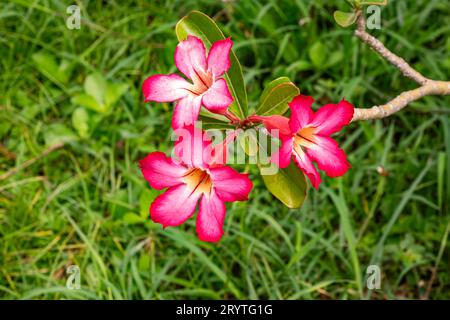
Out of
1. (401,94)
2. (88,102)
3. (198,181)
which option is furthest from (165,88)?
(88,102)

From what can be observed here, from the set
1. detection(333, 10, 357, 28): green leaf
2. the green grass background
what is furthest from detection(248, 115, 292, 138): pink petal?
the green grass background

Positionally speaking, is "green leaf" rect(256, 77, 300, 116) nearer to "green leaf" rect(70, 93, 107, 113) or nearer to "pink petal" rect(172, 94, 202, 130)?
"pink petal" rect(172, 94, 202, 130)

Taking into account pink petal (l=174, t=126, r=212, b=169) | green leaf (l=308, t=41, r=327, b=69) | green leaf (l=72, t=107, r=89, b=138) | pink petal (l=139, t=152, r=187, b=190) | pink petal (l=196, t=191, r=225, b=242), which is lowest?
pink petal (l=196, t=191, r=225, b=242)

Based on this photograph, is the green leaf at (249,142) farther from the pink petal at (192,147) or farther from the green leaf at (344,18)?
the green leaf at (344,18)

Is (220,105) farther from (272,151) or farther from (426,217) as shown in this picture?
(426,217)

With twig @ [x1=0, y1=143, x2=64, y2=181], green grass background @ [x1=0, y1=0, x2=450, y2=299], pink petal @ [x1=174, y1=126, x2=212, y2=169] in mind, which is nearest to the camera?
pink petal @ [x1=174, y1=126, x2=212, y2=169]

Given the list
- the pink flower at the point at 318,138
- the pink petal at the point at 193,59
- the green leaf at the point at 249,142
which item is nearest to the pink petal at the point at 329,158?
the pink flower at the point at 318,138
